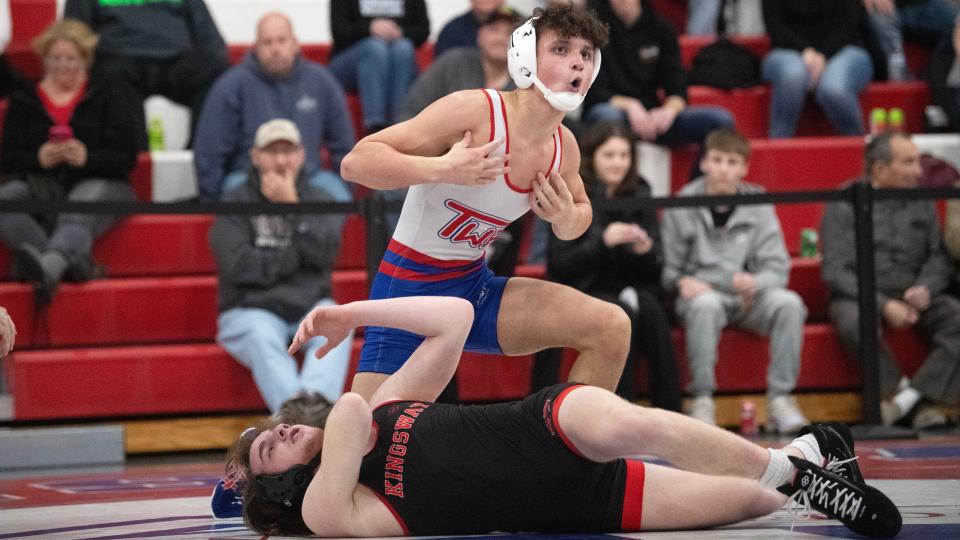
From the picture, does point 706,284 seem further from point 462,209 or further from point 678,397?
point 462,209

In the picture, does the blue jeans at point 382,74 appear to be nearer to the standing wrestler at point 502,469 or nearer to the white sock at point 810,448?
the standing wrestler at point 502,469

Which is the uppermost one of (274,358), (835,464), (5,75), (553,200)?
(5,75)

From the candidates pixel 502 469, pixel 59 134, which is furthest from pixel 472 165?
pixel 59 134

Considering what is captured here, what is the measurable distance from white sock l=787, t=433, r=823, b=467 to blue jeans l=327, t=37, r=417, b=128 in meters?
4.54

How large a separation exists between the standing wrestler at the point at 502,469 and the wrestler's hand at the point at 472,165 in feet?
1.49

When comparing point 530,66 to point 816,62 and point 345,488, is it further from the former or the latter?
point 816,62

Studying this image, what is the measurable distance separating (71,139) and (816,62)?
464cm

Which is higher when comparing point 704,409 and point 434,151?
point 434,151

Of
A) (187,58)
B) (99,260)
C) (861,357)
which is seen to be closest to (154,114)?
(187,58)

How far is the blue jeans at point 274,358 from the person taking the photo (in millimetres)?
6250

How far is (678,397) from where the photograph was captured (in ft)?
21.4

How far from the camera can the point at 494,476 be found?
11.6 ft

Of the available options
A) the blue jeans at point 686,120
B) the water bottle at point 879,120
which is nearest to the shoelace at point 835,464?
the blue jeans at point 686,120

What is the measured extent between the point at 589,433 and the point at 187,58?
5245mm
